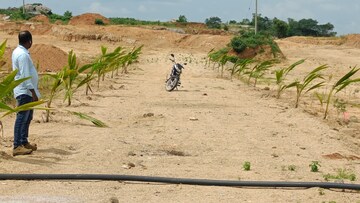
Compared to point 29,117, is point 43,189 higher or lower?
lower

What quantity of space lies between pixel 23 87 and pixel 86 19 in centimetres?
5266

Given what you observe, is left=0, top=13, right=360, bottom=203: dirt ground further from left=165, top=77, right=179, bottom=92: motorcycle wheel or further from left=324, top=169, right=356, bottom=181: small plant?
left=165, top=77, right=179, bottom=92: motorcycle wheel

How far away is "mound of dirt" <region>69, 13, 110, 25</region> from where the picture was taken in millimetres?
56456

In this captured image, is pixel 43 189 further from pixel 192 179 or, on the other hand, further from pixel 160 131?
pixel 160 131

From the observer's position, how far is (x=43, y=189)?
5.07 m

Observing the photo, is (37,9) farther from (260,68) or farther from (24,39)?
(24,39)

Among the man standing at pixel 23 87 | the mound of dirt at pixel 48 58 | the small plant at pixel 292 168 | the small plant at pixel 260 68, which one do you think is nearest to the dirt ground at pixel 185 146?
the small plant at pixel 292 168

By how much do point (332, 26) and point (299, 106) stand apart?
62.4m

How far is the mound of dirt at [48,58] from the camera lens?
71.3 ft

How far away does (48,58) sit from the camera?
22516 mm

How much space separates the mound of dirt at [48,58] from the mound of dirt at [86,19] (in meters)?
33.0

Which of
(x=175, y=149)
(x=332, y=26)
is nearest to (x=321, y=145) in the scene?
(x=175, y=149)

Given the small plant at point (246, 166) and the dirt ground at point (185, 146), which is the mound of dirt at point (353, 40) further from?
the small plant at point (246, 166)

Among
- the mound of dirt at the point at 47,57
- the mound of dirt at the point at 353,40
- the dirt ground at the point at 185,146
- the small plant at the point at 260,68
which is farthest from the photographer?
the mound of dirt at the point at 353,40
